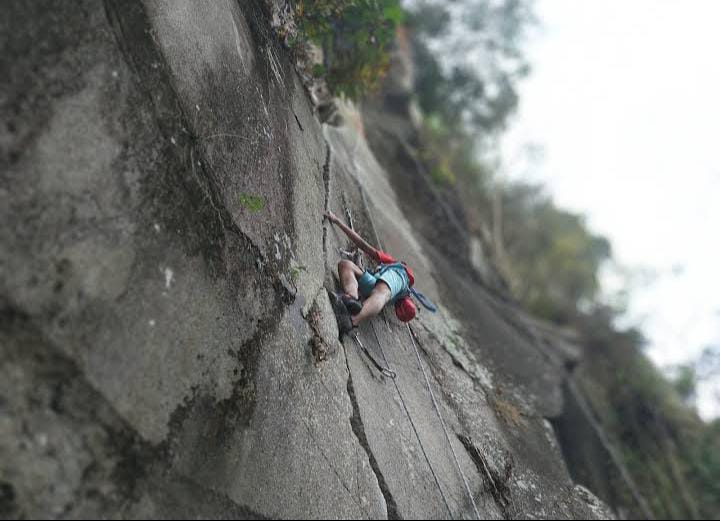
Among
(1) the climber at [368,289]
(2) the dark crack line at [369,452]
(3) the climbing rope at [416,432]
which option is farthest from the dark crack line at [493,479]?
(1) the climber at [368,289]

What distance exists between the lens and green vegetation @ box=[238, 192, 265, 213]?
3209mm

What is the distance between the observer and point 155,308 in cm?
247

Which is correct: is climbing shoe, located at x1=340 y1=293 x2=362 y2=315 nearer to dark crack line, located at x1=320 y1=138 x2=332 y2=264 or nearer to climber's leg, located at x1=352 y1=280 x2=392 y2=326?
climber's leg, located at x1=352 y1=280 x2=392 y2=326

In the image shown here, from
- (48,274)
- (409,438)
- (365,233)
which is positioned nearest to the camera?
(48,274)

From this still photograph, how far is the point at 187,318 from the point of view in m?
2.62

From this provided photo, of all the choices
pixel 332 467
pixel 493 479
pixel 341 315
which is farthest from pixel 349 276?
pixel 493 479

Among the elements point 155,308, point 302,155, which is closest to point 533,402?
point 302,155

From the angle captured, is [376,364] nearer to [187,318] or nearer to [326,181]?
[187,318]

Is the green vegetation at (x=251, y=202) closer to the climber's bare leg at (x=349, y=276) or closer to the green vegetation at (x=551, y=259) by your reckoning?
the climber's bare leg at (x=349, y=276)

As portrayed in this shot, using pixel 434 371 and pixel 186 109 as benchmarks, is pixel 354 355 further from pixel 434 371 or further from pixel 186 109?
pixel 186 109

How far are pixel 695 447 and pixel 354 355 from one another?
12702 millimetres

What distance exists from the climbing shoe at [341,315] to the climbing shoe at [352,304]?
31mm

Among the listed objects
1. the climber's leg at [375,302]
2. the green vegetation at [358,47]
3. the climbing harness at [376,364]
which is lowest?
the climbing harness at [376,364]

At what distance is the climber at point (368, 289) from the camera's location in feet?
12.5
